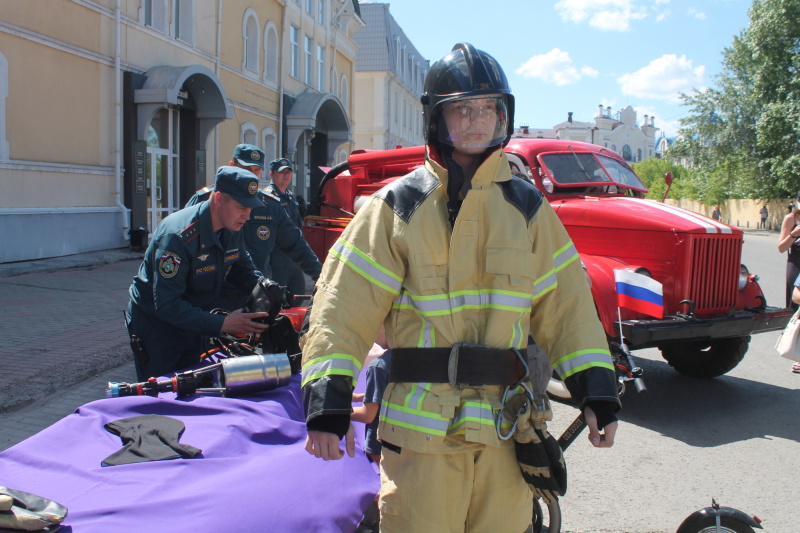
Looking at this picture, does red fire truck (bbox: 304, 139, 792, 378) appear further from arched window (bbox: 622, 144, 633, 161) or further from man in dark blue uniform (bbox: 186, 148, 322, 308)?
arched window (bbox: 622, 144, 633, 161)

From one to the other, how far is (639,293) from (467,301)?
12.2 feet

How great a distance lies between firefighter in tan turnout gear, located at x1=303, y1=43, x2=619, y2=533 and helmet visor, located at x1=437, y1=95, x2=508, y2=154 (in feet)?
0.11

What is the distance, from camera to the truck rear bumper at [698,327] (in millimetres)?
5188

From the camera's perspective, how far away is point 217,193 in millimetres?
3943

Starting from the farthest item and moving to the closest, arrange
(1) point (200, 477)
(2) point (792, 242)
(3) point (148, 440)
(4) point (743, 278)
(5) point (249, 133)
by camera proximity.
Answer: (5) point (249, 133), (2) point (792, 242), (4) point (743, 278), (3) point (148, 440), (1) point (200, 477)

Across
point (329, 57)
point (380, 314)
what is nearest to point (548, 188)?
point (380, 314)

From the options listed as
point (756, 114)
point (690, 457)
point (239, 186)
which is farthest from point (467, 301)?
point (756, 114)

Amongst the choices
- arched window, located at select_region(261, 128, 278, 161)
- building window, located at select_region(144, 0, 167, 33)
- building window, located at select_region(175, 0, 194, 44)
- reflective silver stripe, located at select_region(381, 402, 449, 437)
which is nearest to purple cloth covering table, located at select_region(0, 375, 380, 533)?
reflective silver stripe, located at select_region(381, 402, 449, 437)

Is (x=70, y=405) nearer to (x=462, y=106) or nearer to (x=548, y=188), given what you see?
(x=462, y=106)

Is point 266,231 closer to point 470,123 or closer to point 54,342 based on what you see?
point 54,342

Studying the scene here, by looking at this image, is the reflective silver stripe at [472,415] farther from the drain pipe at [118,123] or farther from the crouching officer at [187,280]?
the drain pipe at [118,123]

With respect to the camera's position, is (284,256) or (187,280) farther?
(284,256)

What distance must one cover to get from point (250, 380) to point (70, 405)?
8.38 ft

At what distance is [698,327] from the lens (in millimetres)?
5418
